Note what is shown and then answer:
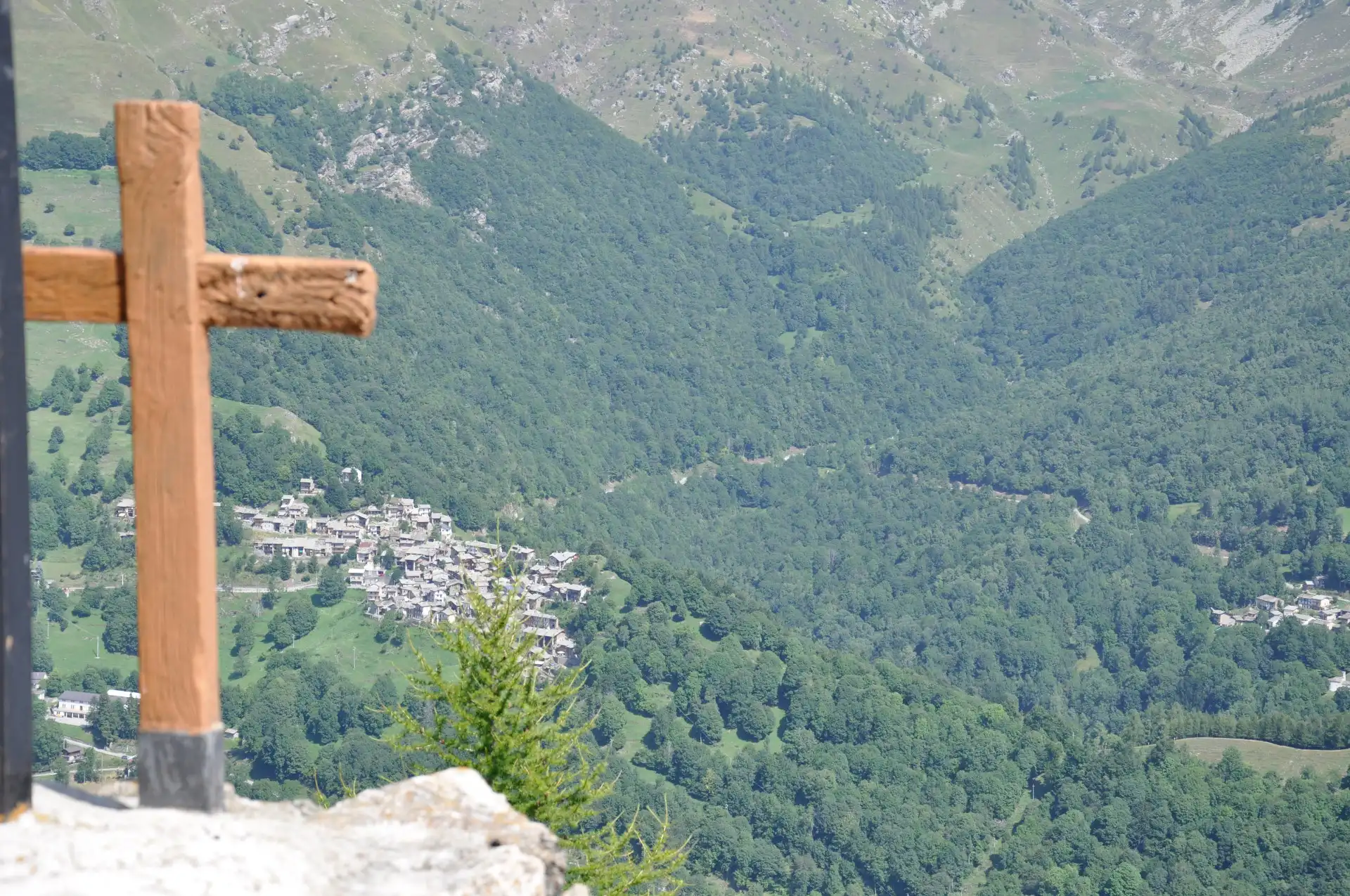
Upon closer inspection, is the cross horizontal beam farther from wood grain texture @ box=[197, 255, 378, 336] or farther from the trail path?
the trail path

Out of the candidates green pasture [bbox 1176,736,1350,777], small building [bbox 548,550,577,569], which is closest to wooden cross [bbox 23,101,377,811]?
green pasture [bbox 1176,736,1350,777]

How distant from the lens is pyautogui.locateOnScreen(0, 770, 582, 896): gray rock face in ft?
28.5

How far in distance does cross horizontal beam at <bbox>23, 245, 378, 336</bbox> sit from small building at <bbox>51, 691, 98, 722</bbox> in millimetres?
130032

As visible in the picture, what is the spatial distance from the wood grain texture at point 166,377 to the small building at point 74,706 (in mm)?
129932

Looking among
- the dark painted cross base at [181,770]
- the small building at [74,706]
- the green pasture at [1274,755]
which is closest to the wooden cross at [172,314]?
the dark painted cross base at [181,770]

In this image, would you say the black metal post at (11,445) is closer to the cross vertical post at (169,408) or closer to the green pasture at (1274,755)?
the cross vertical post at (169,408)

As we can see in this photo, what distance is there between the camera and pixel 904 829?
138625mm

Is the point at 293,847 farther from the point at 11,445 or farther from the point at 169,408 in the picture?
the point at 11,445

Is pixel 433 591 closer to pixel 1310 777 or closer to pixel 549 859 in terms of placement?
pixel 1310 777

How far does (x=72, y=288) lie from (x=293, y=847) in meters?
3.26

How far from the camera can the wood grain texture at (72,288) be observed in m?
8.82

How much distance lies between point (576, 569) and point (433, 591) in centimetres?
2113

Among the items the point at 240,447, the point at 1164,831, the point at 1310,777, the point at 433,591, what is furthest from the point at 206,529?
the point at 240,447

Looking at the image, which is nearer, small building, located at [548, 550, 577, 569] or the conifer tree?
the conifer tree
